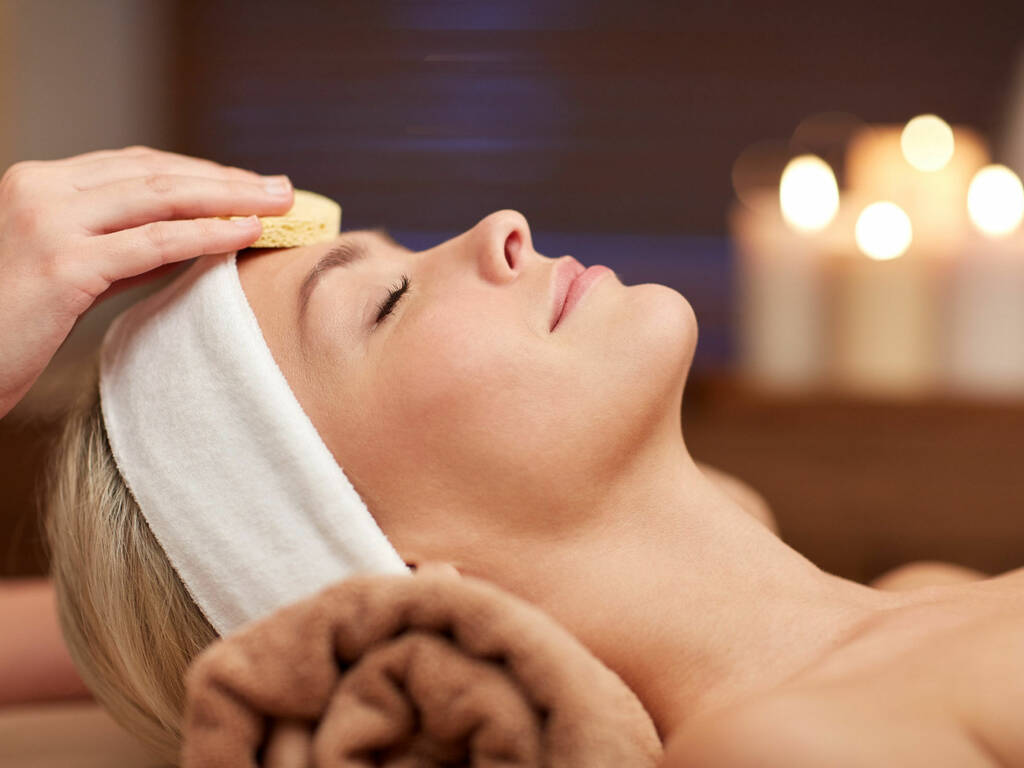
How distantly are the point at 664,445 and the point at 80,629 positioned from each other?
739 millimetres

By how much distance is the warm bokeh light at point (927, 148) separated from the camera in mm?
2010

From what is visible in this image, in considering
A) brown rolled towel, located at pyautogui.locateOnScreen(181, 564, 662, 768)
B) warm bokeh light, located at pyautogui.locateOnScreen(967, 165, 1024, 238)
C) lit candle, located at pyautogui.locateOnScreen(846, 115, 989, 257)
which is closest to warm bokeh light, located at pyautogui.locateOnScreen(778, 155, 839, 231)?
lit candle, located at pyautogui.locateOnScreen(846, 115, 989, 257)

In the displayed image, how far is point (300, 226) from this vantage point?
1.21 meters

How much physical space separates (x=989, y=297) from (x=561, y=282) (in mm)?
1276

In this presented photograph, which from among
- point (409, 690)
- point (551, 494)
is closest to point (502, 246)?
point (551, 494)

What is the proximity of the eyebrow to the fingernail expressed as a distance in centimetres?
9

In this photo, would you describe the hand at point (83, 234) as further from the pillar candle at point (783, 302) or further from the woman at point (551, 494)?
the pillar candle at point (783, 302)

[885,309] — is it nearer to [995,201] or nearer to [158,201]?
[995,201]

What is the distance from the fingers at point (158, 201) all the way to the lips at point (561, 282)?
0.37m

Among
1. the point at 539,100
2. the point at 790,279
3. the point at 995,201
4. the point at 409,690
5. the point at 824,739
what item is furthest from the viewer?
the point at 539,100

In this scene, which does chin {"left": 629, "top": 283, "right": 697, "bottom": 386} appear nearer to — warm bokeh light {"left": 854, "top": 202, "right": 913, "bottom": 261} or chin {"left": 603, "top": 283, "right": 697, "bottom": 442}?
chin {"left": 603, "top": 283, "right": 697, "bottom": 442}

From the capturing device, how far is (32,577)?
6.95ft

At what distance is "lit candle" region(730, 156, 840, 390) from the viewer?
2014 mm

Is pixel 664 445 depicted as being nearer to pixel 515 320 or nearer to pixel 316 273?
pixel 515 320
